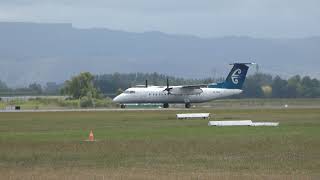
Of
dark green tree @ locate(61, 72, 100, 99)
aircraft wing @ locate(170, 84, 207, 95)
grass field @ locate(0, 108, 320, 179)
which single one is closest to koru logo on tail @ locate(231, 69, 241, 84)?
aircraft wing @ locate(170, 84, 207, 95)

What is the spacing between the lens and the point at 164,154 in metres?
36.4

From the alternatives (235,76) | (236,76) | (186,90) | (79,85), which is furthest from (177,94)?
(79,85)

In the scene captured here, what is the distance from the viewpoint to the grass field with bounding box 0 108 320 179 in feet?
98.2

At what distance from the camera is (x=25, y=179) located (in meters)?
28.0

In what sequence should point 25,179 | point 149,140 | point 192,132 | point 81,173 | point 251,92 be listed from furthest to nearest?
point 251,92 < point 192,132 < point 149,140 < point 81,173 < point 25,179

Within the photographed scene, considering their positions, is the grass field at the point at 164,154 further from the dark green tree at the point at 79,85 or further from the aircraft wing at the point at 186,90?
the dark green tree at the point at 79,85

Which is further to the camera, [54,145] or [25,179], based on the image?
[54,145]

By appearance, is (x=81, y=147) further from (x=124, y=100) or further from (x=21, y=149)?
(x=124, y=100)

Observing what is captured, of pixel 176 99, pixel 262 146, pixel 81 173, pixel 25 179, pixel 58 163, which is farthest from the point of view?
pixel 176 99

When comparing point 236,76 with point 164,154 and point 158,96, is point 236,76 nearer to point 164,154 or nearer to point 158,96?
point 158,96

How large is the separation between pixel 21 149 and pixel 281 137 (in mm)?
12911

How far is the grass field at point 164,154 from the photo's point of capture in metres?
29.9

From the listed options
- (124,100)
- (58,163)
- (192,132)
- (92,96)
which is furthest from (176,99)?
(58,163)

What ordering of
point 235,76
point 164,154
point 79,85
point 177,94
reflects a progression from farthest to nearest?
point 79,85 → point 235,76 → point 177,94 → point 164,154
